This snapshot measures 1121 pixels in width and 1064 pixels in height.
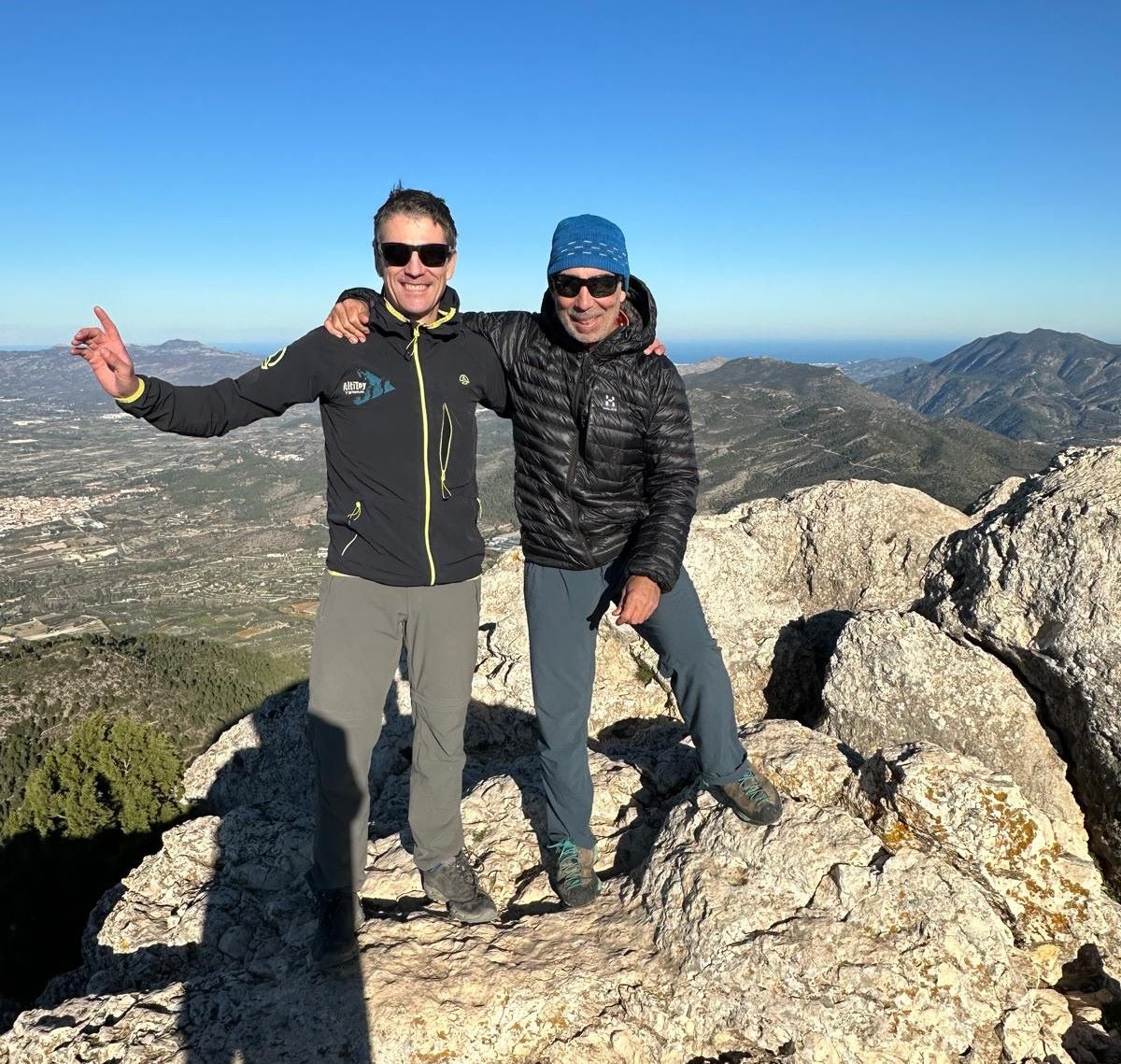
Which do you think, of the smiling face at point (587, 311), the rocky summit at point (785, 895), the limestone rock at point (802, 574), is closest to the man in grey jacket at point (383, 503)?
the smiling face at point (587, 311)

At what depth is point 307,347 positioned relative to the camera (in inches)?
205

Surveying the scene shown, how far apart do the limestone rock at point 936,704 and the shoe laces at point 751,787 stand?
84.4 inches

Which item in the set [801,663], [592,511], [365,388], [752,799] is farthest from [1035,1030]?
[365,388]

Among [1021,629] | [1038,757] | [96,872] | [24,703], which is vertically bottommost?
[24,703]

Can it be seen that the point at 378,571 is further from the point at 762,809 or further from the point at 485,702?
the point at 485,702

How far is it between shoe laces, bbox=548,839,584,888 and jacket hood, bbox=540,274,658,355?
4173mm

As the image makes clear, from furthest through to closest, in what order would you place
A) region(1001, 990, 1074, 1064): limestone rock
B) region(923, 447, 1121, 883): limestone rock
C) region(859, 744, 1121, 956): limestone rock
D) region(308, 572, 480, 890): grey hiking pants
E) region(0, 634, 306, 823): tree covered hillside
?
region(0, 634, 306, 823): tree covered hillside → region(923, 447, 1121, 883): limestone rock → region(859, 744, 1121, 956): limestone rock → region(308, 572, 480, 890): grey hiking pants → region(1001, 990, 1074, 1064): limestone rock

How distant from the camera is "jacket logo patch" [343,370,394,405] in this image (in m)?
5.22

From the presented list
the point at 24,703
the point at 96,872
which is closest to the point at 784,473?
the point at 24,703

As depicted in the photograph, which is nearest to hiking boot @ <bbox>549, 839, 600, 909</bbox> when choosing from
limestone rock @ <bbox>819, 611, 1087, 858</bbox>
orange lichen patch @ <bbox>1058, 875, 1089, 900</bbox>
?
limestone rock @ <bbox>819, 611, 1087, 858</bbox>

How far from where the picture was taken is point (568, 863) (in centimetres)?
586

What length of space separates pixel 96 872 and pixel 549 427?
22132mm

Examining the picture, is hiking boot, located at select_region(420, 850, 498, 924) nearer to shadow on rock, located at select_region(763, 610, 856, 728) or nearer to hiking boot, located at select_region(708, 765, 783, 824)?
hiking boot, located at select_region(708, 765, 783, 824)

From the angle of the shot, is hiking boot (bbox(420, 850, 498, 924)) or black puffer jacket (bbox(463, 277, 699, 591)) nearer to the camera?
black puffer jacket (bbox(463, 277, 699, 591))
